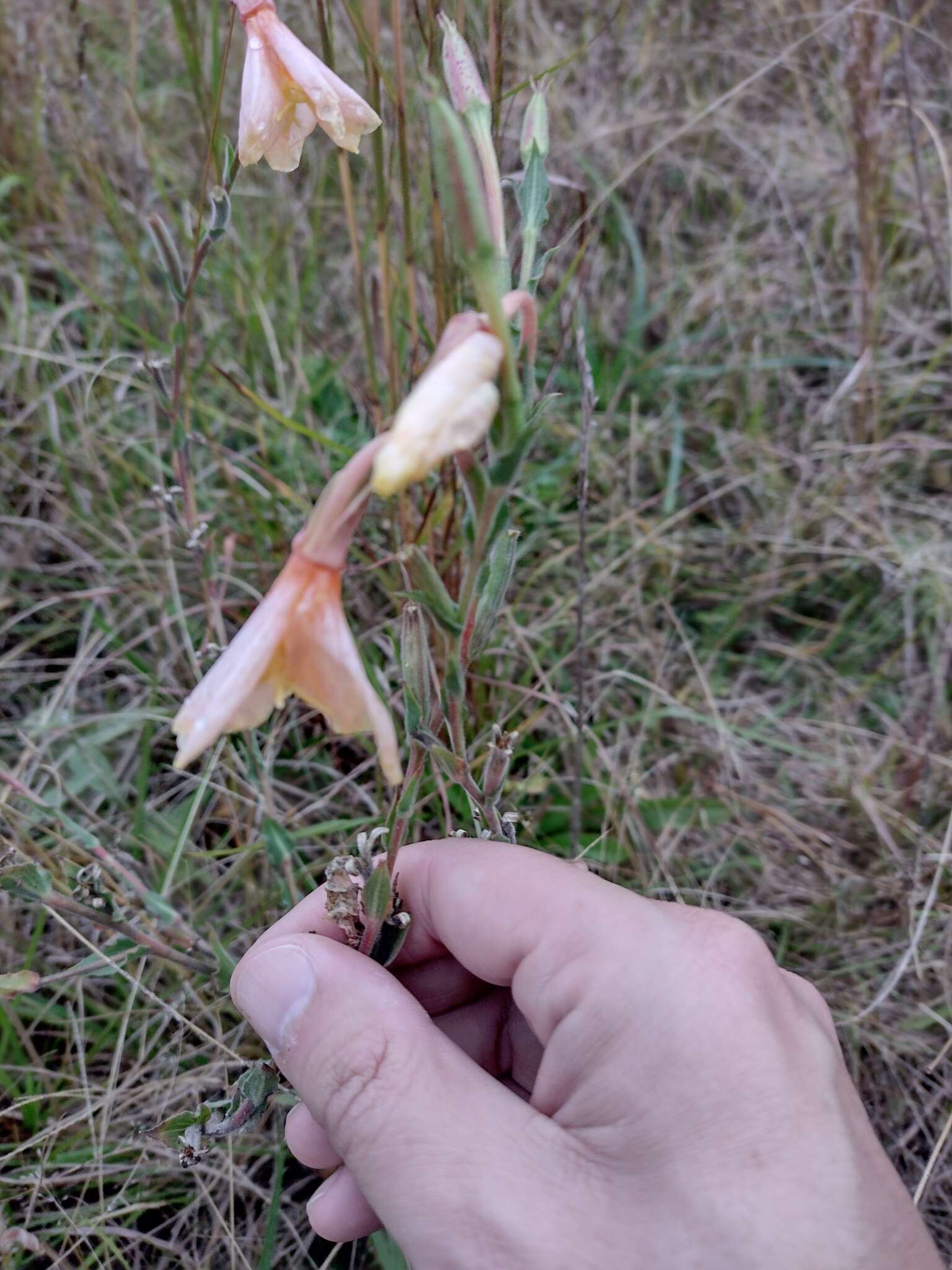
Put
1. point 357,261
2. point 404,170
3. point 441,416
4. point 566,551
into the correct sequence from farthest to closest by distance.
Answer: point 566,551, point 357,261, point 404,170, point 441,416

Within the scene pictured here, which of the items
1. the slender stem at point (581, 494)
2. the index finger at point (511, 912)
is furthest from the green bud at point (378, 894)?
the slender stem at point (581, 494)

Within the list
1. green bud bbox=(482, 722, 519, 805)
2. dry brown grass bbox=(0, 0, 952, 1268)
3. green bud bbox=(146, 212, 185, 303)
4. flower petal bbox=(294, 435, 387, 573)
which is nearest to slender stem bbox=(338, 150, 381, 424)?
dry brown grass bbox=(0, 0, 952, 1268)

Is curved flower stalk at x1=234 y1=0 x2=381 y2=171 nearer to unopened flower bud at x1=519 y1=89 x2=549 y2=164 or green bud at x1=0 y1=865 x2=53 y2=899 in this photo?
unopened flower bud at x1=519 y1=89 x2=549 y2=164

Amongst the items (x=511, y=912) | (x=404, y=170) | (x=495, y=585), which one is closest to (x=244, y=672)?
(x=495, y=585)

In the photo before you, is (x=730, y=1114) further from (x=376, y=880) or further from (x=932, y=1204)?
(x=932, y=1204)

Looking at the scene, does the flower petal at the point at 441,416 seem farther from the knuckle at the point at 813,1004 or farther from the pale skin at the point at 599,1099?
the knuckle at the point at 813,1004

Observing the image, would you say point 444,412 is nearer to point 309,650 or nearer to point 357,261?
point 309,650
